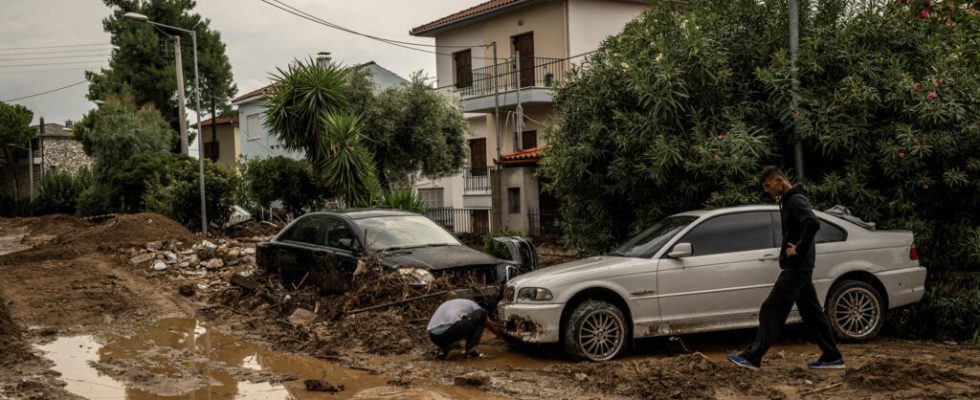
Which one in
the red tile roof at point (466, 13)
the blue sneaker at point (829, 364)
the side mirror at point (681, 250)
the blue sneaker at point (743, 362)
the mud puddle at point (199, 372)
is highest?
the red tile roof at point (466, 13)

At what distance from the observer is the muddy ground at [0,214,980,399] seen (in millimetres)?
7422

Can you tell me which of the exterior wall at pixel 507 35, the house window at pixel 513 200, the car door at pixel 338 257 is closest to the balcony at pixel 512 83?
the exterior wall at pixel 507 35

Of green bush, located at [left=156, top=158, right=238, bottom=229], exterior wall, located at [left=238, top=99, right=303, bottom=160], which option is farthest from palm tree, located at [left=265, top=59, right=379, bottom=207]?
exterior wall, located at [left=238, top=99, right=303, bottom=160]

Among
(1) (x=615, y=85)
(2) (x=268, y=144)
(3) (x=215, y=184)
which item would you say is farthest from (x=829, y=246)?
(2) (x=268, y=144)

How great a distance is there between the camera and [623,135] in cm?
1162

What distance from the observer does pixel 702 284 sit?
29.7ft

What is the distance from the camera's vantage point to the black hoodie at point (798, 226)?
773 centimetres

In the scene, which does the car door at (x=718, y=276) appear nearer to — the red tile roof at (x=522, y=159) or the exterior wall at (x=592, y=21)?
the red tile roof at (x=522, y=159)

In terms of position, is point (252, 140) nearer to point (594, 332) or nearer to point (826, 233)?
point (594, 332)

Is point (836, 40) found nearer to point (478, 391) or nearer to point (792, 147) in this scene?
point (792, 147)

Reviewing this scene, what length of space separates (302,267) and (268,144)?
1446 inches

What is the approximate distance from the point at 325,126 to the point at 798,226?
49.4 ft

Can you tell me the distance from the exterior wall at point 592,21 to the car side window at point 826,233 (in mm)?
19661

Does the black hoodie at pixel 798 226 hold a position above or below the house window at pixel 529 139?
below
